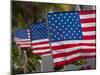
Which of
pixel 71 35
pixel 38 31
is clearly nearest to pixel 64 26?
pixel 71 35

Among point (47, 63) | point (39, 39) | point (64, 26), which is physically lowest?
point (47, 63)

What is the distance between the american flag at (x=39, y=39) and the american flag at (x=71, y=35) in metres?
0.07

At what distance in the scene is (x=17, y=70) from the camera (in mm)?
2141

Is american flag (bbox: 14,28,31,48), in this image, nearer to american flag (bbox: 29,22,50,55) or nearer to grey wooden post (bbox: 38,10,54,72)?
american flag (bbox: 29,22,50,55)

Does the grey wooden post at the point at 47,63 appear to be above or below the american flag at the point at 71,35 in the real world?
below

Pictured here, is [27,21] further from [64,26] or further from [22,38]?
[64,26]

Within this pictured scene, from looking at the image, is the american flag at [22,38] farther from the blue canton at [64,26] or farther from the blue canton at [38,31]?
the blue canton at [64,26]

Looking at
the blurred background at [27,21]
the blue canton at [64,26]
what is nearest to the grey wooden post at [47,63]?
the blurred background at [27,21]

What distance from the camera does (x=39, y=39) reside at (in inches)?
87.3

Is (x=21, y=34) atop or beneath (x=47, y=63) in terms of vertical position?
atop

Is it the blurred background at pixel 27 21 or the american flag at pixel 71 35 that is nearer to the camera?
the blurred background at pixel 27 21

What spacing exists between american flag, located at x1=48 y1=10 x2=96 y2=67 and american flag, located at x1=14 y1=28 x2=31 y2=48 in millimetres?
257

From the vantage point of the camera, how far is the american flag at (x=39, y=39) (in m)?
2.20

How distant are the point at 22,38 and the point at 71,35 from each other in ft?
1.81
